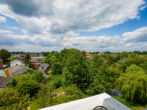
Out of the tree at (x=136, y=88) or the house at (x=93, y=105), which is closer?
the house at (x=93, y=105)

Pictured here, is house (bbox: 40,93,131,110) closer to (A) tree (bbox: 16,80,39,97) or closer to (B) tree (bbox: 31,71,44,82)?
(A) tree (bbox: 16,80,39,97)

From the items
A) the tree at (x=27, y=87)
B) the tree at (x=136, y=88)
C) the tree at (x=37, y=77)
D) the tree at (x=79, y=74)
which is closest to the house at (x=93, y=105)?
the tree at (x=79, y=74)

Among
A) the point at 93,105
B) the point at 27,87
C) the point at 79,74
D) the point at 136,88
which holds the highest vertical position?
the point at 93,105

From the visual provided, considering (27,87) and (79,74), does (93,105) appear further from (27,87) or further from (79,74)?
(27,87)

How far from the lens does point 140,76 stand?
38.4 feet

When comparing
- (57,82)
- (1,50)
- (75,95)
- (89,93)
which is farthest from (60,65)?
(1,50)

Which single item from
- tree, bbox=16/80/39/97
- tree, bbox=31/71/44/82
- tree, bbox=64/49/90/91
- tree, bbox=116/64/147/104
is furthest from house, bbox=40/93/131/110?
tree, bbox=31/71/44/82

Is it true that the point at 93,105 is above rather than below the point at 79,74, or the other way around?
above

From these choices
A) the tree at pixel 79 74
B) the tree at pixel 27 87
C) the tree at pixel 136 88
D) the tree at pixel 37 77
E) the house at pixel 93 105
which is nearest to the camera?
the house at pixel 93 105

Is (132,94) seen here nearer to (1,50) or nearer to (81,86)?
(81,86)

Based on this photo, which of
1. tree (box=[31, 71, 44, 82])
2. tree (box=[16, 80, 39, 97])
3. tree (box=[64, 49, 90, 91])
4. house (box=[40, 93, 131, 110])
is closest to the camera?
house (box=[40, 93, 131, 110])

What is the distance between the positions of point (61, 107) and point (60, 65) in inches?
847

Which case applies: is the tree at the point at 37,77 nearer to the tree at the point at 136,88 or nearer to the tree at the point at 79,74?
the tree at the point at 79,74

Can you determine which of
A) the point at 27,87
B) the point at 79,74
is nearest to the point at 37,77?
the point at 27,87
